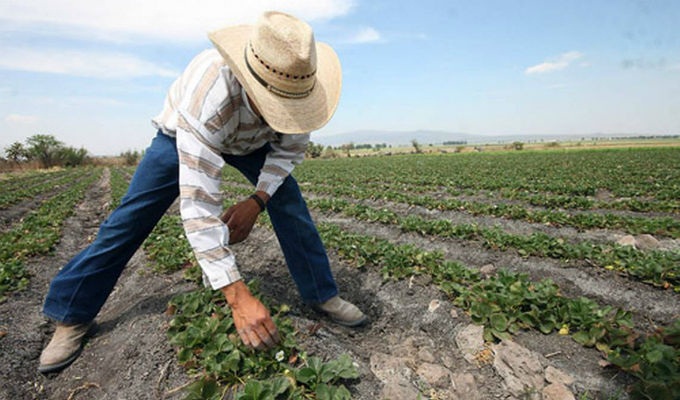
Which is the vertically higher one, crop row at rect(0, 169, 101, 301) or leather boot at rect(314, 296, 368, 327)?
leather boot at rect(314, 296, 368, 327)

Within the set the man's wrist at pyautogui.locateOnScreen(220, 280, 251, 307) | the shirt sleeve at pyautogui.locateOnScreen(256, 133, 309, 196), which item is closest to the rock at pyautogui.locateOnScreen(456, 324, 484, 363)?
the man's wrist at pyautogui.locateOnScreen(220, 280, 251, 307)

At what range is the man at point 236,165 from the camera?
1.96m

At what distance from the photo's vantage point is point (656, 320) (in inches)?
128

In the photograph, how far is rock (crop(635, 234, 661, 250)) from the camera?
214 inches

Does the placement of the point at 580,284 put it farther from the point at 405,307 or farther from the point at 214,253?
the point at 214,253

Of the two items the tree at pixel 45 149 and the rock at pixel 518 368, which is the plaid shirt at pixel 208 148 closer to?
the rock at pixel 518 368

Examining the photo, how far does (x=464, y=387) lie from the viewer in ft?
7.72

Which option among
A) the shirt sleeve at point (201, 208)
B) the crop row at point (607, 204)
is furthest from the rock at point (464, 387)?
the crop row at point (607, 204)

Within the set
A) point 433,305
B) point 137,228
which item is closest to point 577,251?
point 433,305

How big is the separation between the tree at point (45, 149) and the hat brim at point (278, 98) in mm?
70284

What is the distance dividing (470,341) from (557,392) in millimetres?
696

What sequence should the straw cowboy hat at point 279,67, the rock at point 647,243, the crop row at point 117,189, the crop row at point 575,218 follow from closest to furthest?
1. the straw cowboy hat at point 279,67
2. the rock at point 647,243
3. the crop row at point 575,218
4. the crop row at point 117,189

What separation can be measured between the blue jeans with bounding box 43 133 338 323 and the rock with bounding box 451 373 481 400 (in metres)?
1.39

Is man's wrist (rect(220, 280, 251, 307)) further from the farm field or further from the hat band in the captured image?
the hat band
